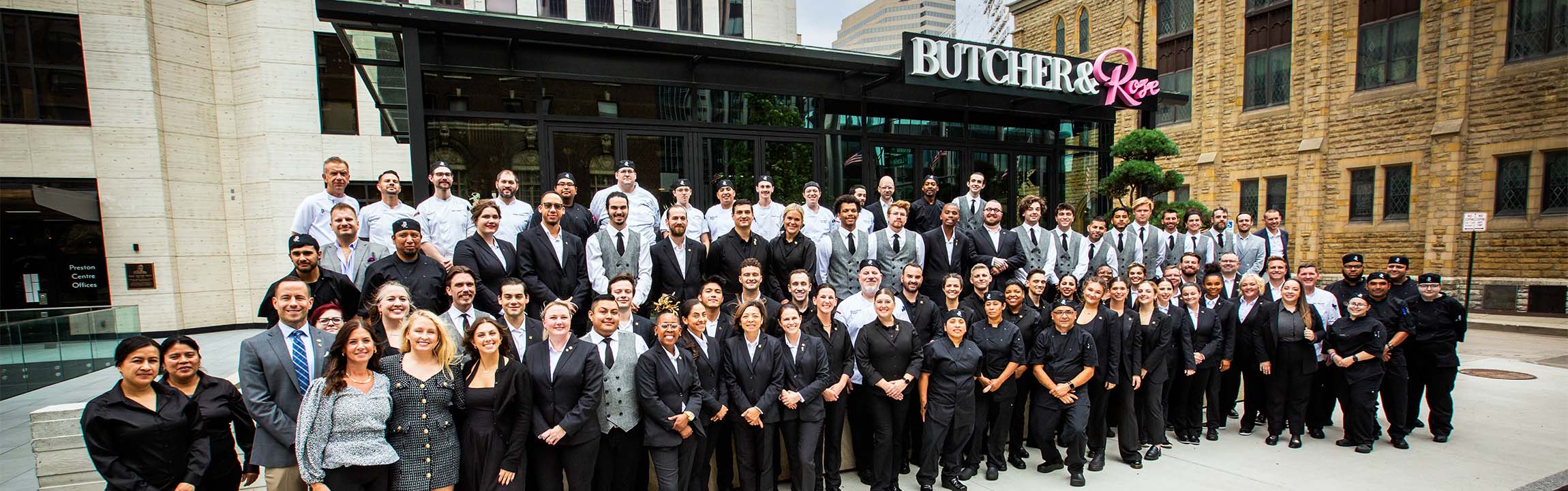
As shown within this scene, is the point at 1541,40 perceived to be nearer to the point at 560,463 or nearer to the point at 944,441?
the point at 944,441

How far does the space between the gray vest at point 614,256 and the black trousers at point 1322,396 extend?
23.8ft

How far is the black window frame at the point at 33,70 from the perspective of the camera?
13.2m

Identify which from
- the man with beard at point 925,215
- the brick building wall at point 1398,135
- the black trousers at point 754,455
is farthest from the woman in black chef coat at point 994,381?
the brick building wall at point 1398,135

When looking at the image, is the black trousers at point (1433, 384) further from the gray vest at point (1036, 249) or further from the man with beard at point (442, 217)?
the man with beard at point (442, 217)

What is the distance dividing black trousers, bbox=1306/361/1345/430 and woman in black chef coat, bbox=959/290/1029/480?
3.71 m

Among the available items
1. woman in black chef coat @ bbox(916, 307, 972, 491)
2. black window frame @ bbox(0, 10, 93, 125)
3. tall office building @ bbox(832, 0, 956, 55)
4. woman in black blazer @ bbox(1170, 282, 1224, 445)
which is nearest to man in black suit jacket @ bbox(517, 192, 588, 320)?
woman in black chef coat @ bbox(916, 307, 972, 491)

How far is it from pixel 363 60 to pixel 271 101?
10158 mm

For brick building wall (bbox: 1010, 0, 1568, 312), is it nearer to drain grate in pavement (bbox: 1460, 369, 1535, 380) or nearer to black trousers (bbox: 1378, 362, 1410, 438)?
drain grate in pavement (bbox: 1460, 369, 1535, 380)

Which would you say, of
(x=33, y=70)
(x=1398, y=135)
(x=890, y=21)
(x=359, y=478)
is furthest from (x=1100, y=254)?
(x=890, y=21)

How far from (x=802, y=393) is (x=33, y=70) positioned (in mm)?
18755

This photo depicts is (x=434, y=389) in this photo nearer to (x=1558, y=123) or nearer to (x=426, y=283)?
(x=426, y=283)

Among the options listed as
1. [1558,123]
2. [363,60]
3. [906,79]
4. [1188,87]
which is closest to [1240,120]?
[1188,87]

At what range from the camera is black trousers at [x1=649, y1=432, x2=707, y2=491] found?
14.8ft

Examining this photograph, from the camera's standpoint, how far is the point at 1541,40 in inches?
604
